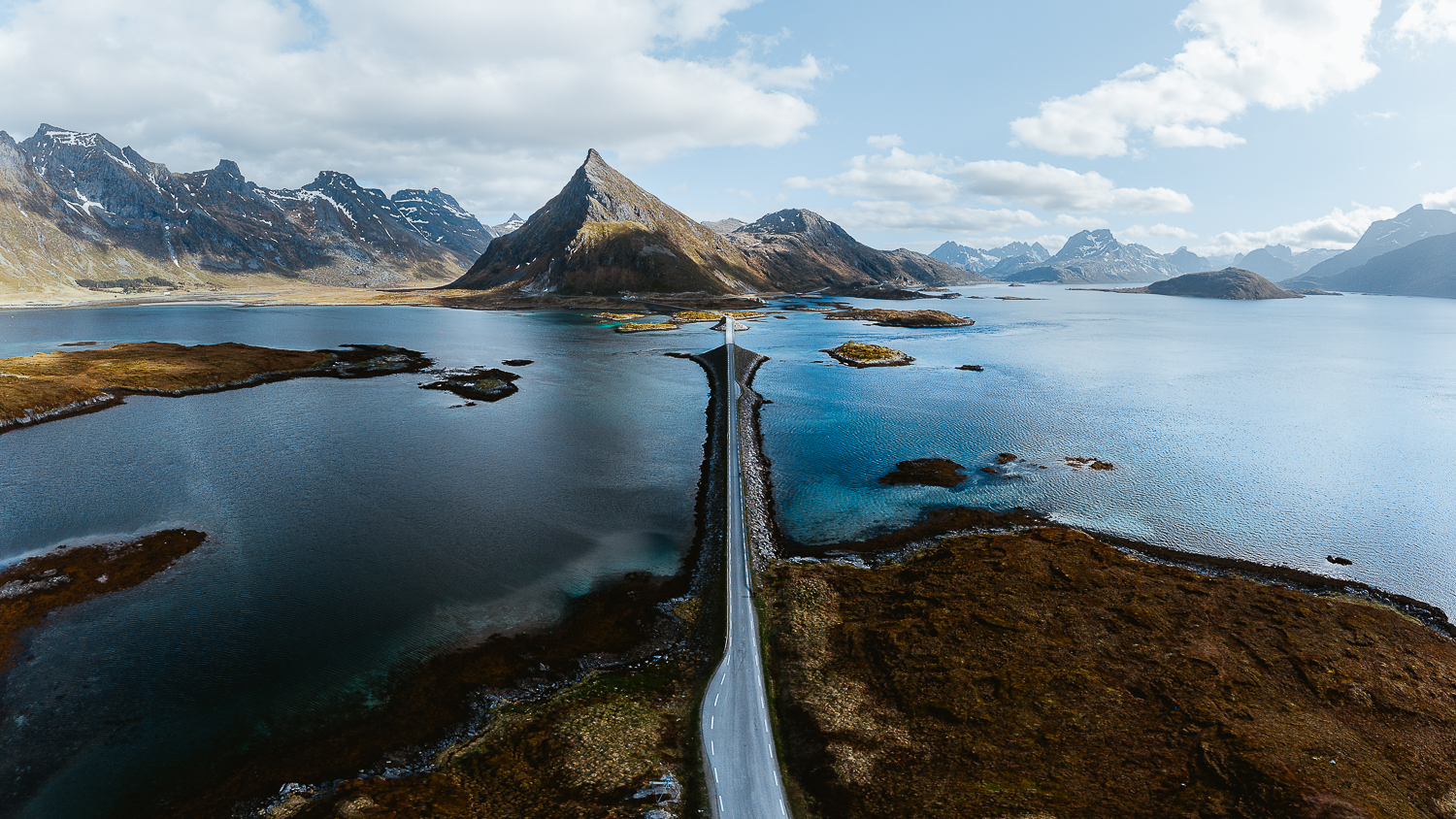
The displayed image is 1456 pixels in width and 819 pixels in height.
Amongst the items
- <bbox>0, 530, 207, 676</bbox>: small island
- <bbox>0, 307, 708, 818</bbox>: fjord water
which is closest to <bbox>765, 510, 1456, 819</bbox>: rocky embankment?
<bbox>0, 307, 708, 818</bbox>: fjord water

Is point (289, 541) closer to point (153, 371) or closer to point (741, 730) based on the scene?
point (741, 730)

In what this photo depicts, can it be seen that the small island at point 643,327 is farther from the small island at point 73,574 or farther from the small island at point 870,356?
the small island at point 73,574

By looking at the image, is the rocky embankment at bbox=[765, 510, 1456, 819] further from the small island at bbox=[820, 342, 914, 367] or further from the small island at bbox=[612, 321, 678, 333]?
the small island at bbox=[612, 321, 678, 333]

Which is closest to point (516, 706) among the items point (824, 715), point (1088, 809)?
point (824, 715)

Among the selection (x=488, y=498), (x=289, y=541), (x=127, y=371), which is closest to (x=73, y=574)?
→ (x=289, y=541)

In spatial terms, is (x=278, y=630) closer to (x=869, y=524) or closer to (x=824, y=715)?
(x=824, y=715)

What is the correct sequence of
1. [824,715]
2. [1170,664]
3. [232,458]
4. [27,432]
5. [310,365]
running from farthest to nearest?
[310,365], [27,432], [232,458], [1170,664], [824,715]

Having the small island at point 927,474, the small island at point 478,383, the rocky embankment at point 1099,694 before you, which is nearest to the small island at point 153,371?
the small island at point 478,383
